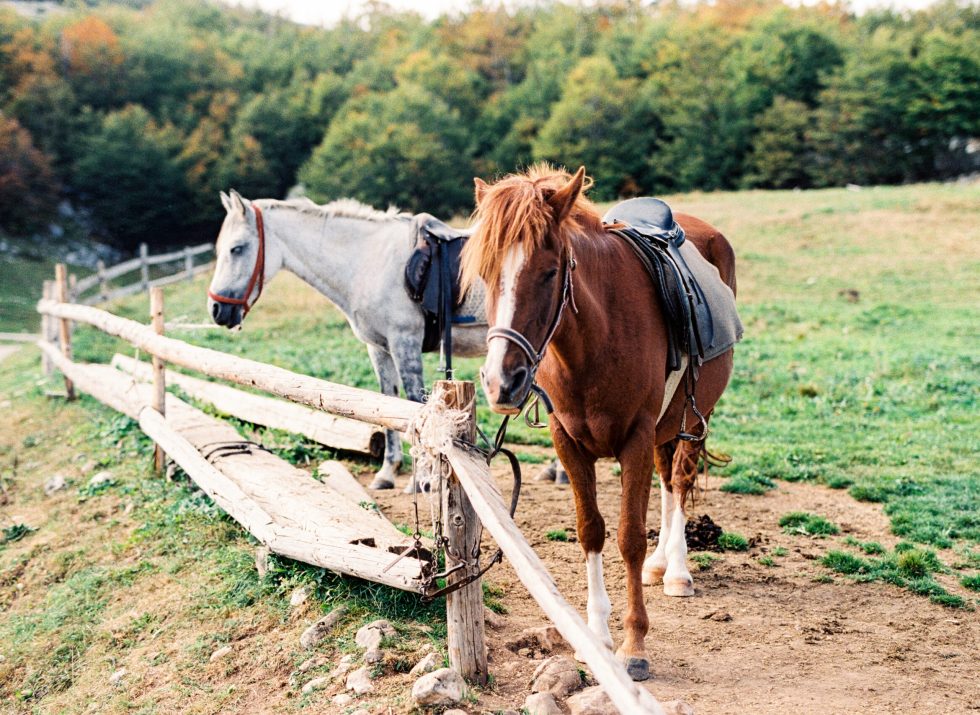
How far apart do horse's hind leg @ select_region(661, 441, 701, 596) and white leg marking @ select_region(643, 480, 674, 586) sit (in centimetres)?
4

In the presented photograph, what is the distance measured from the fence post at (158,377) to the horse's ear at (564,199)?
4807 millimetres

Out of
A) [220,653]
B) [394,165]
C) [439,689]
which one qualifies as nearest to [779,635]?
[439,689]

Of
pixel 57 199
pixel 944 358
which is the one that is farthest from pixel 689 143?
pixel 944 358

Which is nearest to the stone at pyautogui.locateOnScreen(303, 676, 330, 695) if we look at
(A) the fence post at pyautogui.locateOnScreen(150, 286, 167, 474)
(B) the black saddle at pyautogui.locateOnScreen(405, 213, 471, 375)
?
(B) the black saddle at pyautogui.locateOnScreen(405, 213, 471, 375)

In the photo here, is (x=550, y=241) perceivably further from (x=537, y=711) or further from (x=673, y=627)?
(x=673, y=627)

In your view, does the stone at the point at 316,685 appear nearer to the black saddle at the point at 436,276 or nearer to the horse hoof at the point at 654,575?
the horse hoof at the point at 654,575

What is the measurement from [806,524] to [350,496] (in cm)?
347

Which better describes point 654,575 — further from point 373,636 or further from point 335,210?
point 335,210

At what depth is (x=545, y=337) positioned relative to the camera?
3.01m

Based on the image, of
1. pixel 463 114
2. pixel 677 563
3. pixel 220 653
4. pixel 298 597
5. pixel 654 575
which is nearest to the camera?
pixel 220 653

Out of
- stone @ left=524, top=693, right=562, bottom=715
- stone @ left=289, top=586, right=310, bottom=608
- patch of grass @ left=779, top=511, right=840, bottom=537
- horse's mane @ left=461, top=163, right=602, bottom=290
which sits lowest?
patch of grass @ left=779, top=511, right=840, bottom=537

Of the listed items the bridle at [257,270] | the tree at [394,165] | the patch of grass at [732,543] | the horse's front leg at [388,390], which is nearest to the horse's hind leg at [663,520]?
the patch of grass at [732,543]

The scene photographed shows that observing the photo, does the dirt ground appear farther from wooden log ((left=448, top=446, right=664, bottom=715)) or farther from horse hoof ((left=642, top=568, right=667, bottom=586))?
wooden log ((left=448, top=446, right=664, bottom=715))

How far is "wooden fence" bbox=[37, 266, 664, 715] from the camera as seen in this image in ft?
8.29
